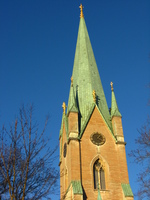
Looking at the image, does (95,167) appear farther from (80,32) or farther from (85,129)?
(80,32)

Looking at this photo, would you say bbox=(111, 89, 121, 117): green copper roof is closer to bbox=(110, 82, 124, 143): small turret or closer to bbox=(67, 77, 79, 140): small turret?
bbox=(110, 82, 124, 143): small turret

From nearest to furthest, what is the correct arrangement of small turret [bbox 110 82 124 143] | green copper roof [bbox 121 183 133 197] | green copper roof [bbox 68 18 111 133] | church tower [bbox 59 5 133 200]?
green copper roof [bbox 121 183 133 197], church tower [bbox 59 5 133 200], small turret [bbox 110 82 124 143], green copper roof [bbox 68 18 111 133]

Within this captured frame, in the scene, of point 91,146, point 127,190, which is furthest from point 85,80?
point 127,190

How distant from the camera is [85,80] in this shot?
113 ft

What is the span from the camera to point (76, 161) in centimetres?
2722

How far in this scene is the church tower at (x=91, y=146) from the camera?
26469 millimetres

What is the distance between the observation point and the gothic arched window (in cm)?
2699

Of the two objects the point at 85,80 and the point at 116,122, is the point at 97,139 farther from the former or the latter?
the point at 85,80

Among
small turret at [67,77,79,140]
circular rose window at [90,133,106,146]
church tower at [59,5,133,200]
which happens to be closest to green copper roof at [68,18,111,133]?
church tower at [59,5,133,200]

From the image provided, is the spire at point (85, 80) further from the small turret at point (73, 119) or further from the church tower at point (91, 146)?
the small turret at point (73, 119)

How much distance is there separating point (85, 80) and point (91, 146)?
338 inches

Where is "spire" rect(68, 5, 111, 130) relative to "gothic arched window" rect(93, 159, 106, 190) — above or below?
above

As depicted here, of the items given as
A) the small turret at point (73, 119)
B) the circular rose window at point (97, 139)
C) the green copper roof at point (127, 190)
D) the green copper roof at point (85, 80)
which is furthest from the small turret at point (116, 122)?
the green copper roof at point (127, 190)

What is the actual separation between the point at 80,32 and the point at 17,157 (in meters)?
29.7
